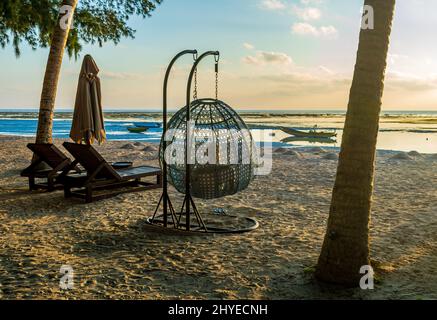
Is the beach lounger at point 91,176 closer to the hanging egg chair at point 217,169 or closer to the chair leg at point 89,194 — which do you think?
the chair leg at point 89,194

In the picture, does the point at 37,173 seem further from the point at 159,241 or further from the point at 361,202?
the point at 361,202

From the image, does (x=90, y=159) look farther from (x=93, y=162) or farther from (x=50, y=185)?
(x=50, y=185)

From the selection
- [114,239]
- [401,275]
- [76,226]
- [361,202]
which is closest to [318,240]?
[401,275]

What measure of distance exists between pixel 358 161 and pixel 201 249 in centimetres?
224

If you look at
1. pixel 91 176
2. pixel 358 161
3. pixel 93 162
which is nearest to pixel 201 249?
pixel 358 161

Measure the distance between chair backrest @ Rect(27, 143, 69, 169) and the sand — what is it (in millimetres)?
640

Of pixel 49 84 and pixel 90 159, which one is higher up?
pixel 49 84

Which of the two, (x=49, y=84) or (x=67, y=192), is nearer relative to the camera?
(x=67, y=192)

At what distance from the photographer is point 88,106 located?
830cm

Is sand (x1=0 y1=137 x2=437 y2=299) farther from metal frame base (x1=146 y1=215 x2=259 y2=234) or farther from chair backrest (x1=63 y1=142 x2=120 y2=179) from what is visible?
chair backrest (x1=63 y1=142 x2=120 y2=179)

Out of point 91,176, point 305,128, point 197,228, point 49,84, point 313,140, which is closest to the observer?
point 197,228

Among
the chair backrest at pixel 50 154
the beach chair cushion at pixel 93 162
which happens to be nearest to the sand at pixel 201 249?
the beach chair cushion at pixel 93 162

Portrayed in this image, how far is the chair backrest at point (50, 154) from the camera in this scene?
8.73m

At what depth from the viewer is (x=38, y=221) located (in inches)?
262
